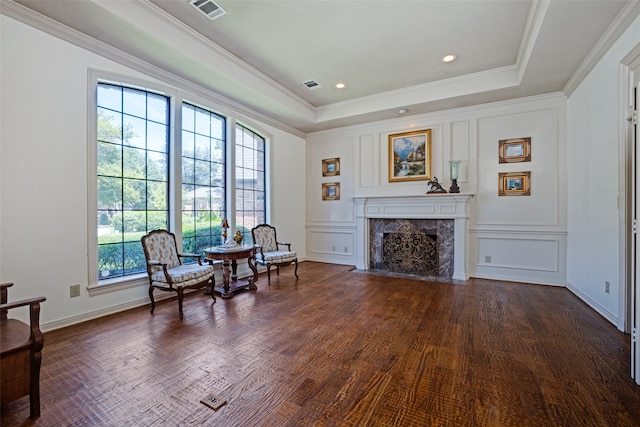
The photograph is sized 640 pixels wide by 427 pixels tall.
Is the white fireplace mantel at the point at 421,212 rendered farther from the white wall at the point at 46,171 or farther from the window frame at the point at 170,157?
the white wall at the point at 46,171

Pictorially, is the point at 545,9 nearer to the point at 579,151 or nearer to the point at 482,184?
the point at 579,151

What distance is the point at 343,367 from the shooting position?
7.04 ft

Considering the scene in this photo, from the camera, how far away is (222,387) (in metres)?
1.91

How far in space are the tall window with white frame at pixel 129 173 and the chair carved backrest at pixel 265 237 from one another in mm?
1497

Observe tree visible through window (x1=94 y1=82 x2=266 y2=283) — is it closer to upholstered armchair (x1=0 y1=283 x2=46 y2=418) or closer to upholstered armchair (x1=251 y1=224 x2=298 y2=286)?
upholstered armchair (x1=251 y1=224 x2=298 y2=286)

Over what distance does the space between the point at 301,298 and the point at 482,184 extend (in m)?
3.66

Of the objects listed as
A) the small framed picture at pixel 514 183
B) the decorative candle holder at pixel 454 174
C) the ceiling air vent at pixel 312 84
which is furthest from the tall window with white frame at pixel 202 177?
the small framed picture at pixel 514 183

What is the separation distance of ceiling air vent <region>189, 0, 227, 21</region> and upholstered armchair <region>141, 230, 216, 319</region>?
8.52 feet

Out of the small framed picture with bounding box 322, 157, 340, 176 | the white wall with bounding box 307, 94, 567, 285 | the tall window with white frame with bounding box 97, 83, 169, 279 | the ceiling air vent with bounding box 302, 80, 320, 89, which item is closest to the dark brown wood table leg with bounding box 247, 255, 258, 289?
the tall window with white frame with bounding box 97, 83, 169, 279

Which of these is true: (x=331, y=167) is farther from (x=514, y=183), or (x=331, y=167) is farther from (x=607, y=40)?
(x=607, y=40)

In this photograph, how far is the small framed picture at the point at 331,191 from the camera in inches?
249

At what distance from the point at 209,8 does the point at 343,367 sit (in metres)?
3.62

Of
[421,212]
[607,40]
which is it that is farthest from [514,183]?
[607,40]

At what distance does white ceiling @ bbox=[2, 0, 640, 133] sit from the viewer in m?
2.77
